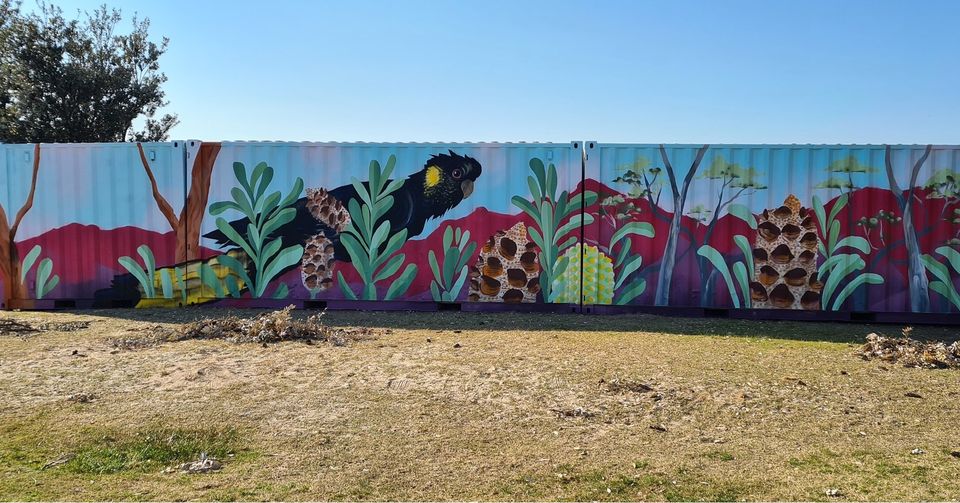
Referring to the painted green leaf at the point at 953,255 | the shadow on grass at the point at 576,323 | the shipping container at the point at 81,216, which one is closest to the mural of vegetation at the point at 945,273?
the painted green leaf at the point at 953,255

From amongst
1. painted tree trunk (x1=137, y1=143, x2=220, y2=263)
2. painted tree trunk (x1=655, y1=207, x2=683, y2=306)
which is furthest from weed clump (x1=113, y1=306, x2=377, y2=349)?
painted tree trunk (x1=655, y1=207, x2=683, y2=306)

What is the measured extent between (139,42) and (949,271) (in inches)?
952

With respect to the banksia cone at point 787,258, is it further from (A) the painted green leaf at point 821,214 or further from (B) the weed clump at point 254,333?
(B) the weed clump at point 254,333

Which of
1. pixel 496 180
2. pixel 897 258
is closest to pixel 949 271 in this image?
pixel 897 258

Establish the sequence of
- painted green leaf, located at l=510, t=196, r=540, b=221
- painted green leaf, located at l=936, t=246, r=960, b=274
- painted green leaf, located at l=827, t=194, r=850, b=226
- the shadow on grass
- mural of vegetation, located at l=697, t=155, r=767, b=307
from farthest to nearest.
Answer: painted green leaf, located at l=510, t=196, r=540, b=221
mural of vegetation, located at l=697, t=155, r=767, b=307
painted green leaf, located at l=827, t=194, r=850, b=226
painted green leaf, located at l=936, t=246, r=960, b=274
the shadow on grass

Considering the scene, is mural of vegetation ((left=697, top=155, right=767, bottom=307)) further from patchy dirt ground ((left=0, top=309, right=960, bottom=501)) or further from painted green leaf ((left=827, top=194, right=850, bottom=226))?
patchy dirt ground ((left=0, top=309, right=960, bottom=501))

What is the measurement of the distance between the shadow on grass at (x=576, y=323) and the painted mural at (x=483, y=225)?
11.4 inches

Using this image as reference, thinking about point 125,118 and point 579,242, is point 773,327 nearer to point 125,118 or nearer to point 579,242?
point 579,242

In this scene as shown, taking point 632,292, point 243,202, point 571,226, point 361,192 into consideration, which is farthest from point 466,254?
point 243,202

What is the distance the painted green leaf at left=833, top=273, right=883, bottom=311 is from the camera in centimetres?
825

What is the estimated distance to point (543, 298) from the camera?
8.73m

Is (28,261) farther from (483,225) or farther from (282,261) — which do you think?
(483,225)

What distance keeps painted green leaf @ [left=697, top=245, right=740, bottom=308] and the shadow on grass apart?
34 cm

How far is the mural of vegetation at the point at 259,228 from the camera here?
8898mm
